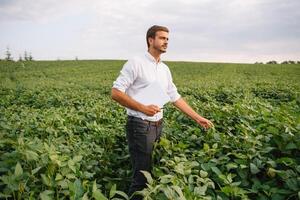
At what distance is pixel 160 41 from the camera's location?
144 inches

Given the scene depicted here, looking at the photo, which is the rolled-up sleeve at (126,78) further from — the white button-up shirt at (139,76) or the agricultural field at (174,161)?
the agricultural field at (174,161)

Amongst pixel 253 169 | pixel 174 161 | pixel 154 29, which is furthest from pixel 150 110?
pixel 253 169

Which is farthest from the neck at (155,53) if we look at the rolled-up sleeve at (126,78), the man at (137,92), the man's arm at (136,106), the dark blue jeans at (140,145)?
the dark blue jeans at (140,145)

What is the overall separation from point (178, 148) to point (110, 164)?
119 cm

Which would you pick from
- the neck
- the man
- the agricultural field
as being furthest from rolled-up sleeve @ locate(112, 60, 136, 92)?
the agricultural field

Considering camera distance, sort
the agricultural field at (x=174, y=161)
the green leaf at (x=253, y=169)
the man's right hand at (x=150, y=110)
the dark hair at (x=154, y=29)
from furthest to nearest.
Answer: the dark hair at (x=154, y=29), the man's right hand at (x=150, y=110), the green leaf at (x=253, y=169), the agricultural field at (x=174, y=161)

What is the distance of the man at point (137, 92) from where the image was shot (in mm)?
3500

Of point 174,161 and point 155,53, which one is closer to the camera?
point 174,161

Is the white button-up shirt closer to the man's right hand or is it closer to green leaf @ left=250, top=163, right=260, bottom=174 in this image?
the man's right hand

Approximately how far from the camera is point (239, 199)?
2.73 m

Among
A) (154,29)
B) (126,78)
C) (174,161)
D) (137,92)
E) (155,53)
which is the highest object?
(154,29)

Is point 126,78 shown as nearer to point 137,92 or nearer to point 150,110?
point 137,92

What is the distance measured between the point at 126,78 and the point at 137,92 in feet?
0.66

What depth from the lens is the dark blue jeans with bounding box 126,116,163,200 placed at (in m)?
3.55
